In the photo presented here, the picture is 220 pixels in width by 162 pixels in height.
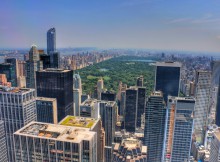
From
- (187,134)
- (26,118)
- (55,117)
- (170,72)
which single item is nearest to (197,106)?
(170,72)

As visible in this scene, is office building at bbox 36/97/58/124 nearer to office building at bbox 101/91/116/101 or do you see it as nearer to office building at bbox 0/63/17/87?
office building at bbox 101/91/116/101

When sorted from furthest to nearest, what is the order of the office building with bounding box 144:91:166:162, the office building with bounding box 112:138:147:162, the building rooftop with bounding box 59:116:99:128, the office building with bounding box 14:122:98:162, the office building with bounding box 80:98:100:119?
the office building with bounding box 80:98:100:119, the office building with bounding box 144:91:166:162, the office building with bounding box 112:138:147:162, the building rooftop with bounding box 59:116:99:128, the office building with bounding box 14:122:98:162

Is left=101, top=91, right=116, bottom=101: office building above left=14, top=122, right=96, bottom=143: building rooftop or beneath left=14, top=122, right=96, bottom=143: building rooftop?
beneath

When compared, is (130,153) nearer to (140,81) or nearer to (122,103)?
(122,103)

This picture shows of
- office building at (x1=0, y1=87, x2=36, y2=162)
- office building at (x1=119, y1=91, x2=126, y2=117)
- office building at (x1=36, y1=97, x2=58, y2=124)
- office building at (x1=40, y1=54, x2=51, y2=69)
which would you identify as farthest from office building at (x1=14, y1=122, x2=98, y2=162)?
office building at (x1=40, y1=54, x2=51, y2=69)

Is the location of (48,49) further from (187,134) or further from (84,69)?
(187,134)

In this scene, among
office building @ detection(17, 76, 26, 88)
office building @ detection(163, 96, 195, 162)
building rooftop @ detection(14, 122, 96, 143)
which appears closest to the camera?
building rooftop @ detection(14, 122, 96, 143)
